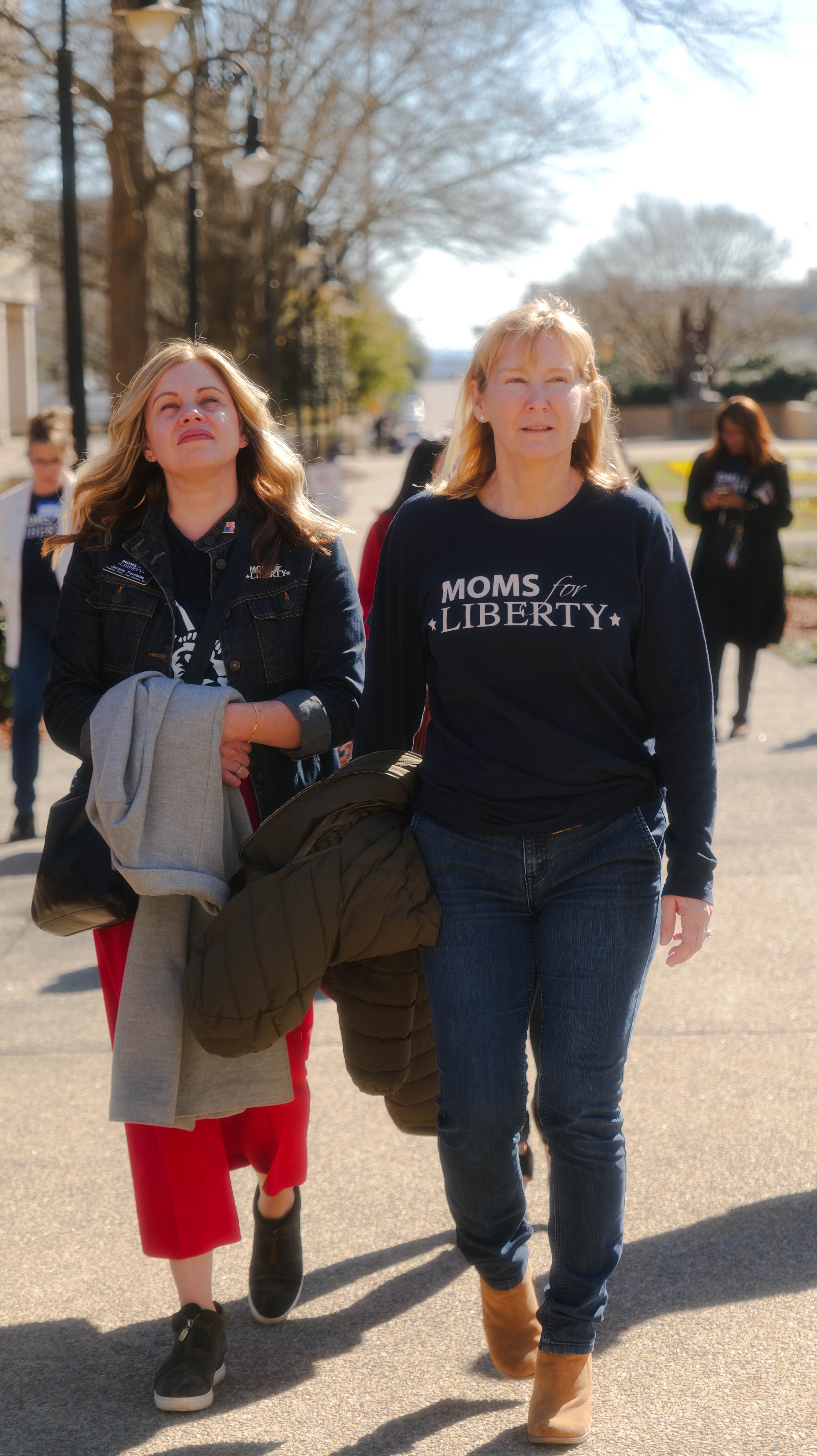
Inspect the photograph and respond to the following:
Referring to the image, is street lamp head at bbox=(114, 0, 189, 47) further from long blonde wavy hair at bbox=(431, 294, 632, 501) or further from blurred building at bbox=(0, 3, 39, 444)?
long blonde wavy hair at bbox=(431, 294, 632, 501)

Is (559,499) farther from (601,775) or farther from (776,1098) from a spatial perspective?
(776,1098)

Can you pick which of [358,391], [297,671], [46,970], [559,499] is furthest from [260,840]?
[358,391]

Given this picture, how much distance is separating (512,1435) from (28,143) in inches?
770

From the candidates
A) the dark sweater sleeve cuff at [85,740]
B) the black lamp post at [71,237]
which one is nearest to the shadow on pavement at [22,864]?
the dark sweater sleeve cuff at [85,740]

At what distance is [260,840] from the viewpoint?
2.69 meters

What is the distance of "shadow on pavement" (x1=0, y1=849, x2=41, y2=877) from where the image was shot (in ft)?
21.0

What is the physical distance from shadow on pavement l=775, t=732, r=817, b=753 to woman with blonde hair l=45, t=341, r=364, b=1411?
6003 millimetres

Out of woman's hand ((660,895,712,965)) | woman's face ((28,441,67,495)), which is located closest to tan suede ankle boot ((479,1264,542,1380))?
woman's hand ((660,895,712,965))

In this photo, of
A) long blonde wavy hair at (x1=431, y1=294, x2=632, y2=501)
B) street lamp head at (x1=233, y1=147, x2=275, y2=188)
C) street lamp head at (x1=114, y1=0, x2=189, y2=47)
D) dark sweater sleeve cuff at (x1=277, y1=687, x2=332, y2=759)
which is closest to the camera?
long blonde wavy hair at (x1=431, y1=294, x2=632, y2=501)

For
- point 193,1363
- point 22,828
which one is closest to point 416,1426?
point 193,1363

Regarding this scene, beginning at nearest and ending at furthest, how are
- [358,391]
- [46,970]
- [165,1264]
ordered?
Answer: [165,1264] < [46,970] < [358,391]

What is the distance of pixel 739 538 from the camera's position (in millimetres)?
8562

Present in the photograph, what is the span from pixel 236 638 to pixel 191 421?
45 cm

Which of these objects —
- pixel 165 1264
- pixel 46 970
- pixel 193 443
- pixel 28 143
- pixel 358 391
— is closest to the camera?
pixel 193 443
